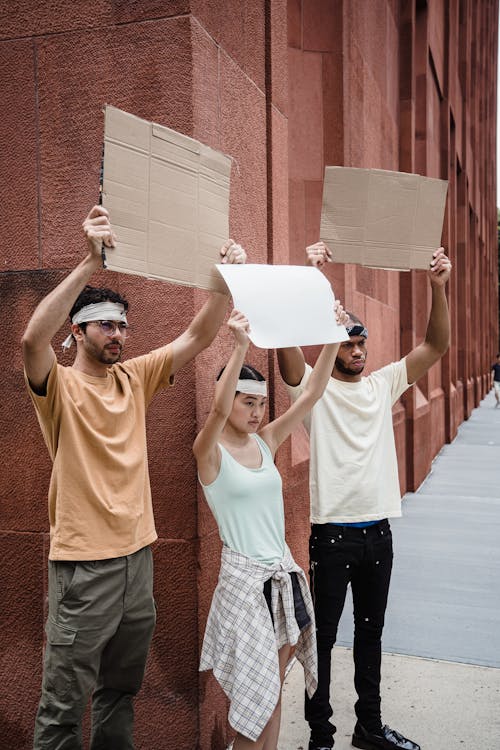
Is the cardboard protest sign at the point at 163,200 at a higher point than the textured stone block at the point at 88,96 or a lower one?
lower

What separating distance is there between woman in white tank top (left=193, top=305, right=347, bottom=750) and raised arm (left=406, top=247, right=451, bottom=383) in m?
0.75

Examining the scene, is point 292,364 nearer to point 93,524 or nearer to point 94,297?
point 94,297

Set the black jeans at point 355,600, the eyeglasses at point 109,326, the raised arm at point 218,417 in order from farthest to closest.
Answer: the black jeans at point 355,600, the raised arm at point 218,417, the eyeglasses at point 109,326

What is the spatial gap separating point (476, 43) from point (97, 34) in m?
24.7

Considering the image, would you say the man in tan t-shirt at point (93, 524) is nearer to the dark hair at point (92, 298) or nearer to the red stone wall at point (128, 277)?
the dark hair at point (92, 298)

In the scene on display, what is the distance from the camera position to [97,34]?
3689 millimetres

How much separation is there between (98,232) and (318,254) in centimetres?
119

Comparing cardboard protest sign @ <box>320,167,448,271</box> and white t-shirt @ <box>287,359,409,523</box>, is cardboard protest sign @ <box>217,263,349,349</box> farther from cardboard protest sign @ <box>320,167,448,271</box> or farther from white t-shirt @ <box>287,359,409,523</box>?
white t-shirt @ <box>287,359,409,523</box>

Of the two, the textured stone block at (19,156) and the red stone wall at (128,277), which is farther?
the textured stone block at (19,156)

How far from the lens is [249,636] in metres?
2.88

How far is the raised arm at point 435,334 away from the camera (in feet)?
11.9

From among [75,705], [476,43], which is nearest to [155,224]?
[75,705]

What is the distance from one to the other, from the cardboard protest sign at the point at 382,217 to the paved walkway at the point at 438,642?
7.77ft

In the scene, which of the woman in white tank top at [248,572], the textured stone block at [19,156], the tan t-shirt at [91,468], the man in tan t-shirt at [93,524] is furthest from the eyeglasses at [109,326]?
the textured stone block at [19,156]
